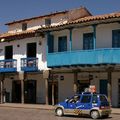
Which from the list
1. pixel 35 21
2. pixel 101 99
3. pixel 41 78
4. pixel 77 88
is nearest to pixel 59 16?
pixel 35 21

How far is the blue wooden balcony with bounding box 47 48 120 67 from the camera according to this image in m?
30.4

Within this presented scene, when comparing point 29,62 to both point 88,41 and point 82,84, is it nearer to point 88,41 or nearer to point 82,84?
point 82,84

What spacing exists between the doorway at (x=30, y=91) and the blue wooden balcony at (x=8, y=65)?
96.7 inches

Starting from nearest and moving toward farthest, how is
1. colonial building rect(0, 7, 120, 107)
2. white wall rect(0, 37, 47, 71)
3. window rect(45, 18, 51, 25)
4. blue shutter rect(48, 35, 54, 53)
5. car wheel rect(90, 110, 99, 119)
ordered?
1. car wheel rect(90, 110, 99, 119)
2. colonial building rect(0, 7, 120, 107)
3. blue shutter rect(48, 35, 54, 53)
4. white wall rect(0, 37, 47, 71)
5. window rect(45, 18, 51, 25)

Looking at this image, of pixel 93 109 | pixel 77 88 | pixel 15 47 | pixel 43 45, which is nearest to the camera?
pixel 93 109

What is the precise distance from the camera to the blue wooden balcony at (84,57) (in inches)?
1196

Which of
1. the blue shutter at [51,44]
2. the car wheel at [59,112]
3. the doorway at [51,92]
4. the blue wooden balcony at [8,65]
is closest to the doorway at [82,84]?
the doorway at [51,92]

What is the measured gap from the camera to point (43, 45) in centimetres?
3744

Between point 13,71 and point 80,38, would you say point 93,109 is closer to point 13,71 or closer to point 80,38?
point 80,38

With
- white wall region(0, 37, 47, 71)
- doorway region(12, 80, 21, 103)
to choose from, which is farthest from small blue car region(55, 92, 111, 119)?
doorway region(12, 80, 21, 103)

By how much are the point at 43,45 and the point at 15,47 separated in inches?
154

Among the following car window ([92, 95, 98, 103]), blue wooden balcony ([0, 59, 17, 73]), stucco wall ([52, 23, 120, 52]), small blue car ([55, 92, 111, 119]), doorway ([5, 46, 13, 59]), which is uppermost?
stucco wall ([52, 23, 120, 52])

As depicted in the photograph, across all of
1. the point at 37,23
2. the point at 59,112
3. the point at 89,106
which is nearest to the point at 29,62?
the point at 37,23

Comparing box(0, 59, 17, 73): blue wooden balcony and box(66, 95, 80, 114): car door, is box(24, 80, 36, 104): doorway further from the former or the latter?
box(66, 95, 80, 114): car door
